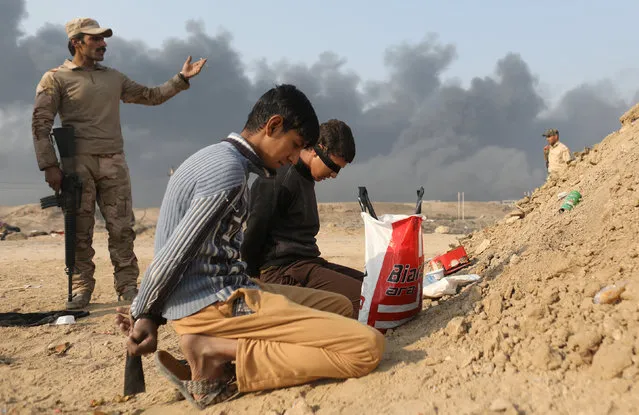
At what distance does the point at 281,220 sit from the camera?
3.59 metres

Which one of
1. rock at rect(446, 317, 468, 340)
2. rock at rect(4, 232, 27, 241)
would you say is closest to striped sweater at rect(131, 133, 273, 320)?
rock at rect(446, 317, 468, 340)

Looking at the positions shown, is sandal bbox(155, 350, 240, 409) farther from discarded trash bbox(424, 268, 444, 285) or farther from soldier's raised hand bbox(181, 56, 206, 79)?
soldier's raised hand bbox(181, 56, 206, 79)

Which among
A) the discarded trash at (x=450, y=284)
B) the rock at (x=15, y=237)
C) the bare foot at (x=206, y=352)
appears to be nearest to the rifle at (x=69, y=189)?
the bare foot at (x=206, y=352)

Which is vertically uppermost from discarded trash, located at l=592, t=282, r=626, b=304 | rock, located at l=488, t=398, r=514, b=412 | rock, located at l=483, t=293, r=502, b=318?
discarded trash, located at l=592, t=282, r=626, b=304

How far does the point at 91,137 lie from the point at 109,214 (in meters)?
0.76

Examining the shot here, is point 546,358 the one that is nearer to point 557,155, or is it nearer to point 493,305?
point 493,305

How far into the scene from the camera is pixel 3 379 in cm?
333

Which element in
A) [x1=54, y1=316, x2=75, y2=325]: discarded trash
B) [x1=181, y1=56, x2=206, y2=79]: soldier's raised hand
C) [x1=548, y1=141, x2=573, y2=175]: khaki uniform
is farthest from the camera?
[x1=548, y1=141, x2=573, y2=175]: khaki uniform

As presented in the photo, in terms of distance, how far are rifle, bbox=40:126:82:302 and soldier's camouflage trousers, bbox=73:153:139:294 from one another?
58mm

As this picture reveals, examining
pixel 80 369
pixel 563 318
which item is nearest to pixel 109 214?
pixel 80 369

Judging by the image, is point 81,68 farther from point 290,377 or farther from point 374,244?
point 290,377

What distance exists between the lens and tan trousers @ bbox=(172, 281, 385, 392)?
2404 mm

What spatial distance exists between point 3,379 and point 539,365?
301 centimetres

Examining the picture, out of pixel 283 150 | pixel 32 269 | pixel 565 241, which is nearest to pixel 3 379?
pixel 283 150
